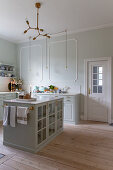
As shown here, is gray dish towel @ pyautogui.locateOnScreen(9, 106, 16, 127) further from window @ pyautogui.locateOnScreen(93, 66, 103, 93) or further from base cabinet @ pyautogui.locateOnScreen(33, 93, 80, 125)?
window @ pyautogui.locateOnScreen(93, 66, 103, 93)

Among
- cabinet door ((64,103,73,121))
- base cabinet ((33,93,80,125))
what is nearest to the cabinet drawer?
base cabinet ((33,93,80,125))

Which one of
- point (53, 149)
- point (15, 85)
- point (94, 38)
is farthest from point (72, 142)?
point (15, 85)

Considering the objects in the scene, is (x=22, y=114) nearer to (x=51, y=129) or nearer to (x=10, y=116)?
(x=10, y=116)

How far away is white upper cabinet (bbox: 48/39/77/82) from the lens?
5051mm

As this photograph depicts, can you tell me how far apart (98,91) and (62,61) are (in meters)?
1.73

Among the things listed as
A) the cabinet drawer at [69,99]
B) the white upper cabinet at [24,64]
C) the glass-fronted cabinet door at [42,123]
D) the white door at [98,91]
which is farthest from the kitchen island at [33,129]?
the white upper cabinet at [24,64]

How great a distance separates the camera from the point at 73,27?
4.65 meters

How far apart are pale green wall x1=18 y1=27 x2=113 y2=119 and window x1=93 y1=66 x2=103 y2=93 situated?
1.35ft

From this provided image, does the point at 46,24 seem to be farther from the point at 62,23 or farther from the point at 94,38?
the point at 94,38

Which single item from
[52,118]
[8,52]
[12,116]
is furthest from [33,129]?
[8,52]

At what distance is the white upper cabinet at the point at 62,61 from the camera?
16.6 ft

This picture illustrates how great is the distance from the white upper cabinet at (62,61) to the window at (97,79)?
70 centimetres

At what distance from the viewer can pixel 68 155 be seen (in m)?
2.51

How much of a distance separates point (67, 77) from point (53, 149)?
2.93m
